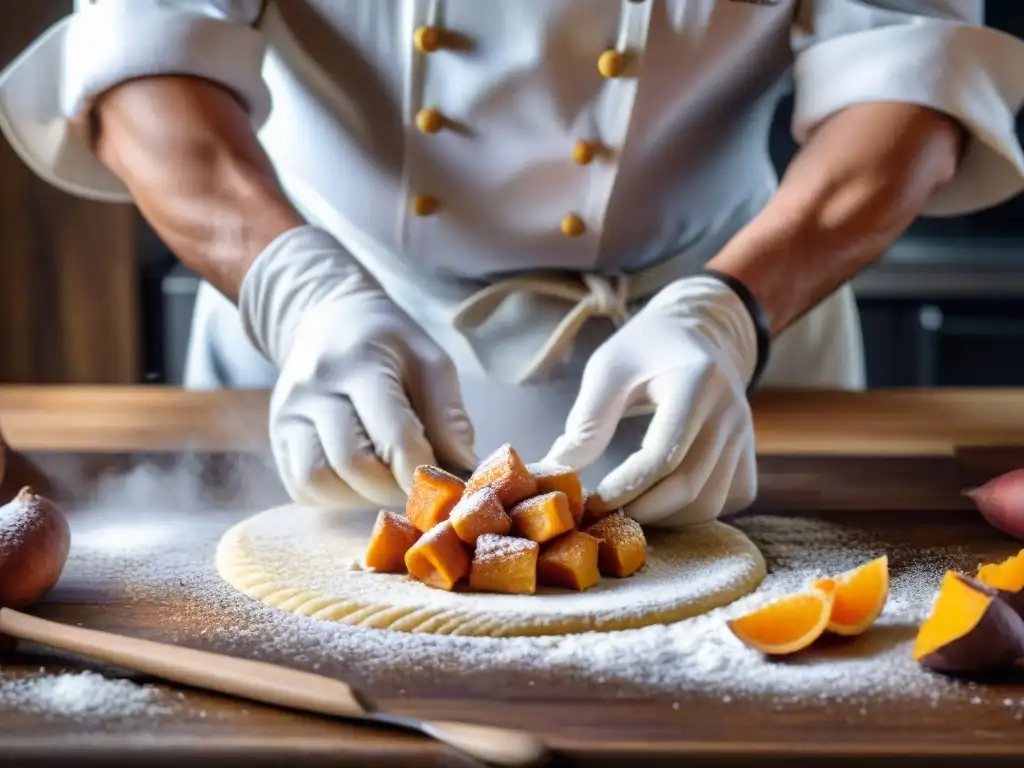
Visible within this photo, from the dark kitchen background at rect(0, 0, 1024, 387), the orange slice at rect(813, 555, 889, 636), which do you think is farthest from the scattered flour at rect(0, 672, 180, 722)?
the dark kitchen background at rect(0, 0, 1024, 387)

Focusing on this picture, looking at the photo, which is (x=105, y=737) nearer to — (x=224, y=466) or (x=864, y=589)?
(x=864, y=589)

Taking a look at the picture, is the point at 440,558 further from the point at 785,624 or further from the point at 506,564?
the point at 785,624

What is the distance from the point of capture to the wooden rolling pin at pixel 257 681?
925mm

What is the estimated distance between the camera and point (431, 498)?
1.30m

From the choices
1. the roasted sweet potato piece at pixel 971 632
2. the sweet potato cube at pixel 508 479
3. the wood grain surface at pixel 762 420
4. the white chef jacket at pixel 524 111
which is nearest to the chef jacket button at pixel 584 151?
the white chef jacket at pixel 524 111

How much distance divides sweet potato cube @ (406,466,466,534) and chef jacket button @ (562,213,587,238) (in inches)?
23.1

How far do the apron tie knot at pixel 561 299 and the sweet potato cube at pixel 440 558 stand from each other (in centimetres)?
49

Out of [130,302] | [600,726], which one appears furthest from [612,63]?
[130,302]

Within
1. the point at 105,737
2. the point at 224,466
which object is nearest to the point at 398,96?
the point at 224,466

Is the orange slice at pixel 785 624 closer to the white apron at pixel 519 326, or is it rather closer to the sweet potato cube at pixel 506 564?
the sweet potato cube at pixel 506 564

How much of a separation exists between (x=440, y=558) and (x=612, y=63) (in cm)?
76

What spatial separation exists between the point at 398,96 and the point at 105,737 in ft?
3.56

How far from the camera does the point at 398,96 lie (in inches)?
70.9

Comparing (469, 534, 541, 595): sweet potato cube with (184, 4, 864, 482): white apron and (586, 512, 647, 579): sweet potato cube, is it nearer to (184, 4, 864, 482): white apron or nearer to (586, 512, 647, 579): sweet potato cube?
(586, 512, 647, 579): sweet potato cube
